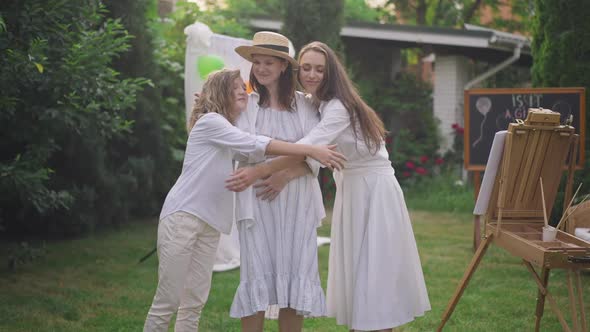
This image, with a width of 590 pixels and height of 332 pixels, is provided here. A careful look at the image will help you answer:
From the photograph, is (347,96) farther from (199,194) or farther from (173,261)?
(173,261)

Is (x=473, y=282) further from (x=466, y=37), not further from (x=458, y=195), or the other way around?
(x=466, y=37)

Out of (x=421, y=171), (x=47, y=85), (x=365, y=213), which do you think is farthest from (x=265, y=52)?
(x=421, y=171)

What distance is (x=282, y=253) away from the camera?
3.56 meters

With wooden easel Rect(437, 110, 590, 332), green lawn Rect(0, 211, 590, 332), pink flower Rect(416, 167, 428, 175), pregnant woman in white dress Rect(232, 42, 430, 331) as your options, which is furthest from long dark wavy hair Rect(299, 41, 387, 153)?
pink flower Rect(416, 167, 428, 175)

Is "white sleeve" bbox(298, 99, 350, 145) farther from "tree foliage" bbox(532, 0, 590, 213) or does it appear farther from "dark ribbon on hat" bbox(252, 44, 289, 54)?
"tree foliage" bbox(532, 0, 590, 213)

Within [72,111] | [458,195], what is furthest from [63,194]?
[458,195]

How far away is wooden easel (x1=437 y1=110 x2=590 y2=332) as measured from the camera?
12.6 feet

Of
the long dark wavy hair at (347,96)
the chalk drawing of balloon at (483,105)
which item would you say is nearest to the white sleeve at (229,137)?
the long dark wavy hair at (347,96)

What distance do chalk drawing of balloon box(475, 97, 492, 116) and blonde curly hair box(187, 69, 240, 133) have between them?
440 cm

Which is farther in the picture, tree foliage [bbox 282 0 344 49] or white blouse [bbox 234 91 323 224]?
tree foliage [bbox 282 0 344 49]

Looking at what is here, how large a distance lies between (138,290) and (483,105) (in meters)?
3.98

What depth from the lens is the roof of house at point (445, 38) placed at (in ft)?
39.5

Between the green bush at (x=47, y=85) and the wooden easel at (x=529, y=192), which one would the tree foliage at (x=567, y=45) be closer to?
the wooden easel at (x=529, y=192)

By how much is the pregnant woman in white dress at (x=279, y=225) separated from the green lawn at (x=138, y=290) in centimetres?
138
